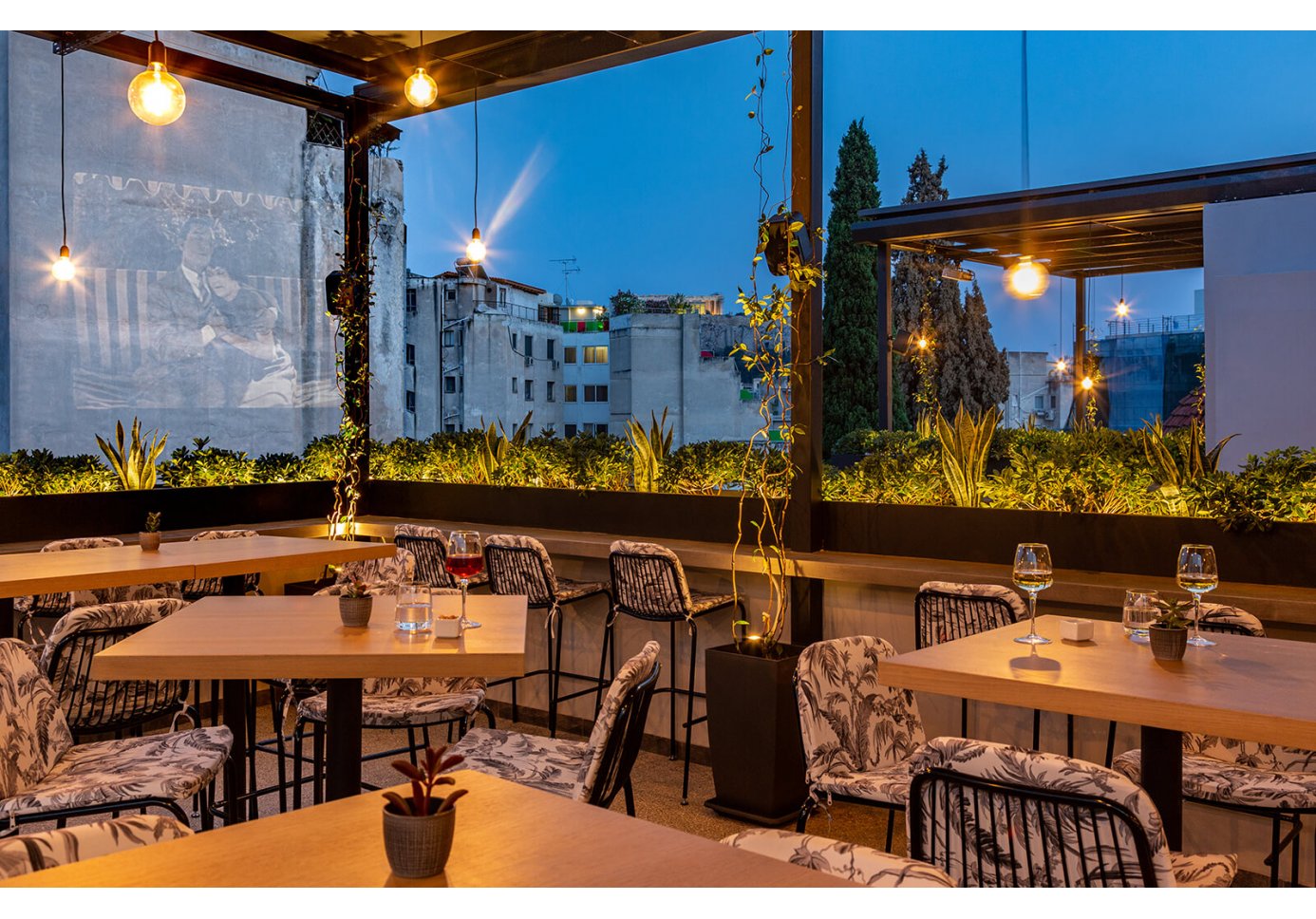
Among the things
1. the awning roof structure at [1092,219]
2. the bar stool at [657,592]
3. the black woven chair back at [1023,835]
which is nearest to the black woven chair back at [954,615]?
the bar stool at [657,592]

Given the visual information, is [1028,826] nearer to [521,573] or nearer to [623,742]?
[623,742]

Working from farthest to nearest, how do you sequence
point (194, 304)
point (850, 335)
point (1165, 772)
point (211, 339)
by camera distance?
1. point (850, 335)
2. point (211, 339)
3. point (194, 304)
4. point (1165, 772)

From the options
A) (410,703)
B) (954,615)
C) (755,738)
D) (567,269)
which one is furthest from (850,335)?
(567,269)

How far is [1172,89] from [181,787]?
56.9 ft

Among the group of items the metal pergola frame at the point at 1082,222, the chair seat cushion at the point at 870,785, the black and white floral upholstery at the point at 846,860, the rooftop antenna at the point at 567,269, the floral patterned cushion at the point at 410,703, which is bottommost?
the chair seat cushion at the point at 870,785

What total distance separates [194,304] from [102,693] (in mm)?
14387

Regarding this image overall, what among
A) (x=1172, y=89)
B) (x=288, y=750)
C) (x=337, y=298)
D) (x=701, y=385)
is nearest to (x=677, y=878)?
(x=288, y=750)

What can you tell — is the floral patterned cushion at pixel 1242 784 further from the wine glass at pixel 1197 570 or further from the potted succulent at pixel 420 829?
the potted succulent at pixel 420 829

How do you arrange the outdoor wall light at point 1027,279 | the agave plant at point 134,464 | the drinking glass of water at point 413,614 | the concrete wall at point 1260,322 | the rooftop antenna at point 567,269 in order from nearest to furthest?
the drinking glass of water at point 413,614
the agave plant at point 134,464
the concrete wall at point 1260,322
the outdoor wall light at point 1027,279
the rooftop antenna at point 567,269

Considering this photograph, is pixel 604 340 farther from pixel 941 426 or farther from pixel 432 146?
pixel 941 426

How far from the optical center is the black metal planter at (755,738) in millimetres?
4602

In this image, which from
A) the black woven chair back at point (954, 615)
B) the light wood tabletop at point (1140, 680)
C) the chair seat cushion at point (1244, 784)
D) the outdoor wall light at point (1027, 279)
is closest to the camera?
the light wood tabletop at point (1140, 680)

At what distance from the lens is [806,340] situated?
5508 mm

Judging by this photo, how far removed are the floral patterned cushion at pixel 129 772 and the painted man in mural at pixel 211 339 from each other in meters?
14.4
